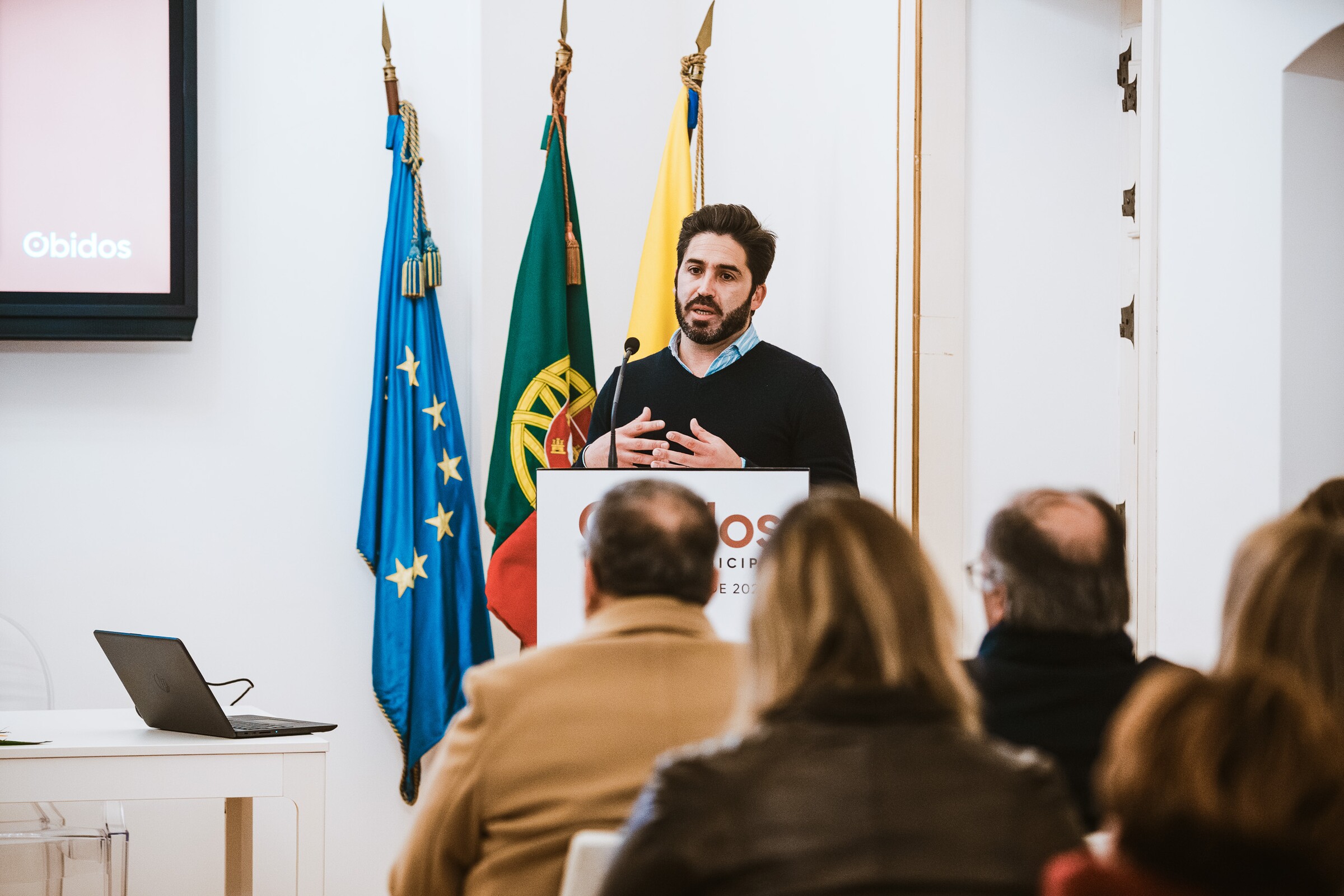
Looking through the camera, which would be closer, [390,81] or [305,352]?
[390,81]

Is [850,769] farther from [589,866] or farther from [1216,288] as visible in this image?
[1216,288]

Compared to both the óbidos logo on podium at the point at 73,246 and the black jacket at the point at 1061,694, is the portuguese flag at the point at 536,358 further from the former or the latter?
the black jacket at the point at 1061,694

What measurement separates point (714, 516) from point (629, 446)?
445 millimetres

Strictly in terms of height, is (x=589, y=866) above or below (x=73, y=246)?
below

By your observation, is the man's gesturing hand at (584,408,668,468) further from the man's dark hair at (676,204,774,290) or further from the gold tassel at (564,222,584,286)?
the gold tassel at (564,222,584,286)

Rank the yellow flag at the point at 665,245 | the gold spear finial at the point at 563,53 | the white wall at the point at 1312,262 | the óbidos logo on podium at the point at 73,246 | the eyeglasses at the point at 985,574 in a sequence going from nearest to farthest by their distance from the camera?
the eyeglasses at the point at 985,574
the white wall at the point at 1312,262
the yellow flag at the point at 665,245
the gold spear finial at the point at 563,53
the óbidos logo on podium at the point at 73,246

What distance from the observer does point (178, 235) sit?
415 cm

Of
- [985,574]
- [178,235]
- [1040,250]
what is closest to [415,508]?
[178,235]

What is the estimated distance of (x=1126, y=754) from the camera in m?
0.90

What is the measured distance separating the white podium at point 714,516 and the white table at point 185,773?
57 cm

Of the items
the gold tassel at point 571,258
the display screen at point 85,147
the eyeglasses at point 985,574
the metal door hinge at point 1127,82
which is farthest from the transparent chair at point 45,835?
the metal door hinge at point 1127,82

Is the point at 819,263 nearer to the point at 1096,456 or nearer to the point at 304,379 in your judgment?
the point at 1096,456

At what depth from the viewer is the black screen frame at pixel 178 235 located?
13.5 feet

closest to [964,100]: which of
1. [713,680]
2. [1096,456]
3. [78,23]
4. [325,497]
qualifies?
[1096,456]
